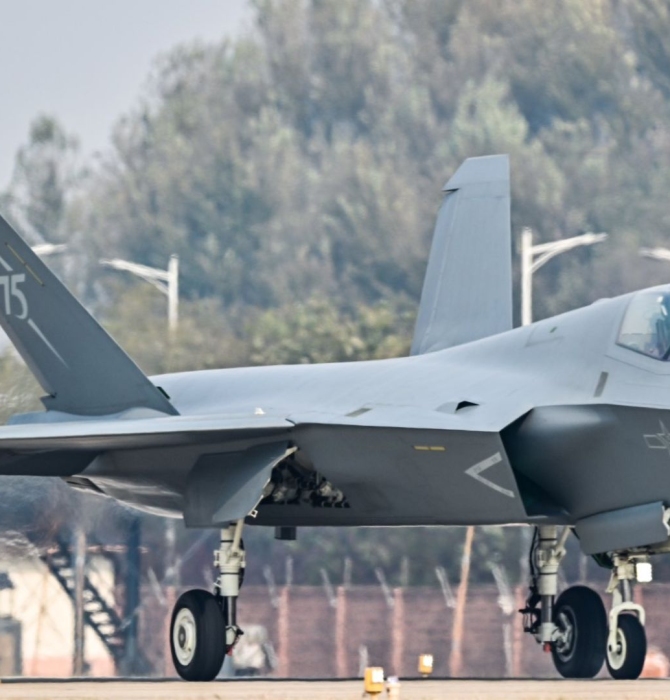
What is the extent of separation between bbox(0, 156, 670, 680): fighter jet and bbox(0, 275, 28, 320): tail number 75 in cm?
2

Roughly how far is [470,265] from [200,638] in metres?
5.83

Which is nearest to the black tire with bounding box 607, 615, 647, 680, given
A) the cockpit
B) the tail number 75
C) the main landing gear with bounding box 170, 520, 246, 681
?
the cockpit

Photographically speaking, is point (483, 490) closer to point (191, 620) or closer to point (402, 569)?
point (191, 620)

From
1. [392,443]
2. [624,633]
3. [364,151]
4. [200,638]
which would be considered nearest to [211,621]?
[200,638]

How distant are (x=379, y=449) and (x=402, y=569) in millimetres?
6031

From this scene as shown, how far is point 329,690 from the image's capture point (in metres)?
12.0

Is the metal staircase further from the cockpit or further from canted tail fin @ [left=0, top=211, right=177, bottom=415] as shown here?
the cockpit

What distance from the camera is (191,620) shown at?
14047mm

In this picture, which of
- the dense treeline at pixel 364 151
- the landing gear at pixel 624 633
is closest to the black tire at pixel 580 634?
the landing gear at pixel 624 633

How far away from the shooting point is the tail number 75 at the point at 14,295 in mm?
15672

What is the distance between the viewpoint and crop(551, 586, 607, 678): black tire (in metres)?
14.5

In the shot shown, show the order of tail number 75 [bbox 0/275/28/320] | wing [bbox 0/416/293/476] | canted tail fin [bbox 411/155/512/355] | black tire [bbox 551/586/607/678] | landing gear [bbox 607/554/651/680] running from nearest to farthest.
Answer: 1. landing gear [bbox 607/554/651/680]
2. wing [bbox 0/416/293/476]
3. black tire [bbox 551/586/607/678]
4. tail number 75 [bbox 0/275/28/320]
5. canted tail fin [bbox 411/155/512/355]

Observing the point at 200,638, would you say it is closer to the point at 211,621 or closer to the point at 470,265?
the point at 211,621

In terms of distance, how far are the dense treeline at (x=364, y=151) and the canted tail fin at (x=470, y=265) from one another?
2408 centimetres
